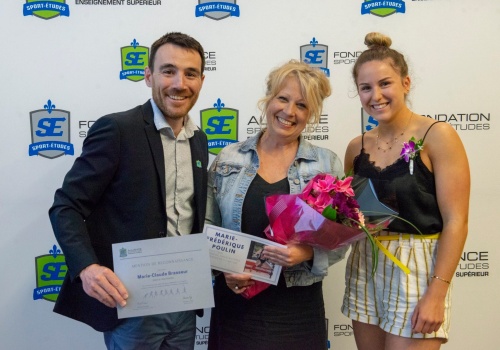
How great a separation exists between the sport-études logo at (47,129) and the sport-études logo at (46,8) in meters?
0.40

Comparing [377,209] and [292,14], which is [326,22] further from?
[377,209]

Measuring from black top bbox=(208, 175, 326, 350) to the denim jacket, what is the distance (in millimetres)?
32

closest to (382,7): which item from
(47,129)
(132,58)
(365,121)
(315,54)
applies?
(315,54)

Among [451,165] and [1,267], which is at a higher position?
[451,165]

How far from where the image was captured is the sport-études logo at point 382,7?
208 cm

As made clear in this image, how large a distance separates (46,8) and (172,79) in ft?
3.41

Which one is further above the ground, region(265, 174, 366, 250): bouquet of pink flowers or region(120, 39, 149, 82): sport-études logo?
region(120, 39, 149, 82): sport-études logo

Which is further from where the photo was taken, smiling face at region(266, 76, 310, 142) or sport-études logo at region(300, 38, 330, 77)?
sport-études logo at region(300, 38, 330, 77)

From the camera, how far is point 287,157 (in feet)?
5.11

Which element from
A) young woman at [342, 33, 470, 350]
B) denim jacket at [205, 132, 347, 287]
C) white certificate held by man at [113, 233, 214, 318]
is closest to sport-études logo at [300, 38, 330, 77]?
young woman at [342, 33, 470, 350]

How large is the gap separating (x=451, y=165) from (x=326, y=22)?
1.03 metres

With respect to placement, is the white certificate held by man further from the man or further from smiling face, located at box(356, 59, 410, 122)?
smiling face, located at box(356, 59, 410, 122)

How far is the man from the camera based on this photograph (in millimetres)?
1188

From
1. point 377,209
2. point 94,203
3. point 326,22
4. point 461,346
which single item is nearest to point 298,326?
point 377,209
